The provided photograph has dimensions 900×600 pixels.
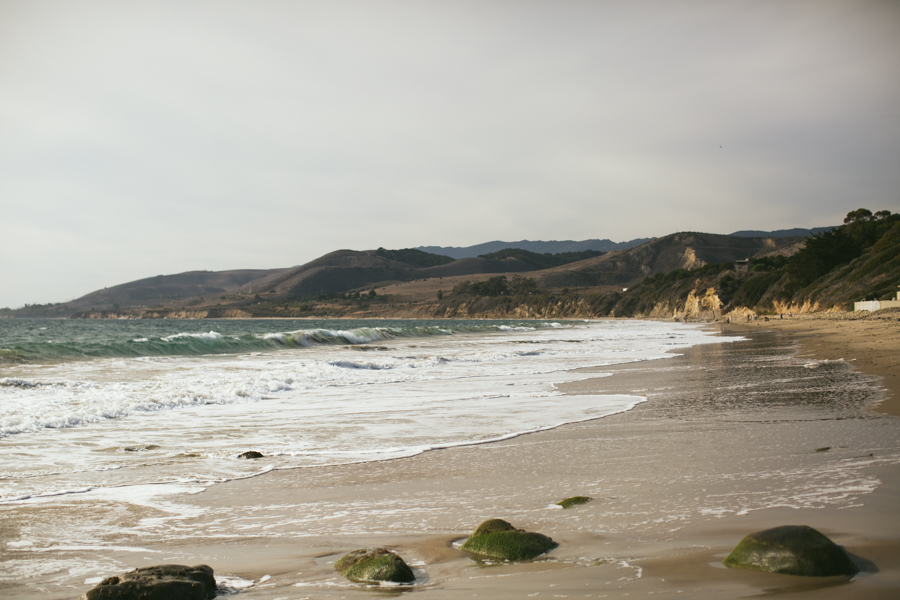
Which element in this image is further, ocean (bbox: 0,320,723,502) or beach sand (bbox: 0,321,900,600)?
ocean (bbox: 0,320,723,502)

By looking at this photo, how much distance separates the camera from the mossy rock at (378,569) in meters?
3.40

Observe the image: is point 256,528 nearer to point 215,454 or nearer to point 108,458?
point 215,454

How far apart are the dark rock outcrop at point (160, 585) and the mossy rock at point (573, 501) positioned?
A: 272 centimetres

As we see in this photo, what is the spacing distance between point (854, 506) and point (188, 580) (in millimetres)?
4504

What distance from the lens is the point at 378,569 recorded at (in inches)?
135

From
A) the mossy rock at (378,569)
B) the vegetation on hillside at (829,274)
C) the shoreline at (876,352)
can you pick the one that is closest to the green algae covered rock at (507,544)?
the mossy rock at (378,569)

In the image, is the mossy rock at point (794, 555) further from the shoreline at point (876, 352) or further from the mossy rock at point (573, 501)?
the shoreline at point (876, 352)

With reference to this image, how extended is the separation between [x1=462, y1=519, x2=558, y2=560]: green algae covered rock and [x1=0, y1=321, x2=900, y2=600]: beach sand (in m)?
0.10

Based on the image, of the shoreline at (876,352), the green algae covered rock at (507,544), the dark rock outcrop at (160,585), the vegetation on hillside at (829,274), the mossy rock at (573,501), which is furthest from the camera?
the vegetation on hillside at (829,274)

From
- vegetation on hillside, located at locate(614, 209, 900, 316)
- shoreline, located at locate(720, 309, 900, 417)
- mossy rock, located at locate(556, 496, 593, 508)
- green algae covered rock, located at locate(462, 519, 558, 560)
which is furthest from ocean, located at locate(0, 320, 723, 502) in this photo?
vegetation on hillside, located at locate(614, 209, 900, 316)

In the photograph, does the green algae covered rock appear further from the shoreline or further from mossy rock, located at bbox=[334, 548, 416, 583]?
the shoreline

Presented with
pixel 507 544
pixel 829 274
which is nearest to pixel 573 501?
pixel 507 544

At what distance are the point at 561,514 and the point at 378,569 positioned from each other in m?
1.75

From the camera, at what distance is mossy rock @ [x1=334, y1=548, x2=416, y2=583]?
11.2ft
